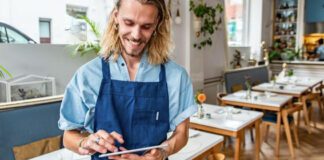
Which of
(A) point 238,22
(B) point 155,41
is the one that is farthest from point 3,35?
(A) point 238,22

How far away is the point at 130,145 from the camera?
3.31 ft

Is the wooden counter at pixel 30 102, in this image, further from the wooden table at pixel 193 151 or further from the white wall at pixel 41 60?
the wooden table at pixel 193 151

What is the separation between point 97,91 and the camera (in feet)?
3.24

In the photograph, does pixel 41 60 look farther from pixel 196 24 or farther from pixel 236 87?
pixel 236 87

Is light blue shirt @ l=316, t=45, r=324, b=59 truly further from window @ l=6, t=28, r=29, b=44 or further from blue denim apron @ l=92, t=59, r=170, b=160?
blue denim apron @ l=92, t=59, r=170, b=160

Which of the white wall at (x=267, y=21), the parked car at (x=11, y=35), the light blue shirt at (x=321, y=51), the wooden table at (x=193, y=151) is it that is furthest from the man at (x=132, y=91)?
the light blue shirt at (x=321, y=51)

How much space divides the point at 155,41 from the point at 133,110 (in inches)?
10.8

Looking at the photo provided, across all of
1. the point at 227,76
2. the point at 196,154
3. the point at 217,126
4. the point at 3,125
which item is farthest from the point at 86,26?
the point at 227,76

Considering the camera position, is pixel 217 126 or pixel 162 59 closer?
pixel 162 59

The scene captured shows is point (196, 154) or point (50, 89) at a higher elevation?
point (50, 89)

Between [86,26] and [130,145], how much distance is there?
251cm

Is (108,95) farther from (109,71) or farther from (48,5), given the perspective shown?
(48,5)

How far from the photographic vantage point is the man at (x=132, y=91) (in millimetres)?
950

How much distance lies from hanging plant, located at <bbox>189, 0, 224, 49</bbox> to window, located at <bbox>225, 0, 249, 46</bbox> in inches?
58.8
